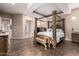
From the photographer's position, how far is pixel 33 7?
2.37m

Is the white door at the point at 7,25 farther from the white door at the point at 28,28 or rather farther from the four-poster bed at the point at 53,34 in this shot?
the four-poster bed at the point at 53,34

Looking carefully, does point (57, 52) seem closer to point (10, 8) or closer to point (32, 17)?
point (32, 17)

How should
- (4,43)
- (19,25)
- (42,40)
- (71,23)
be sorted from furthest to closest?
(42,40) → (71,23) → (19,25) → (4,43)

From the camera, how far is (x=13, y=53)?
7.48ft

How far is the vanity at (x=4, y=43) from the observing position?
219cm

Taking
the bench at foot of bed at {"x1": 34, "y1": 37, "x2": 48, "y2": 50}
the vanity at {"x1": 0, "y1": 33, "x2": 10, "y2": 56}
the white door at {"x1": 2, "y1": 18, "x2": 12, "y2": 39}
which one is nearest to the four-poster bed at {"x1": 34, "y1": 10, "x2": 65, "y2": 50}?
the bench at foot of bed at {"x1": 34, "y1": 37, "x2": 48, "y2": 50}

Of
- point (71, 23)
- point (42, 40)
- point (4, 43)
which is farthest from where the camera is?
point (42, 40)

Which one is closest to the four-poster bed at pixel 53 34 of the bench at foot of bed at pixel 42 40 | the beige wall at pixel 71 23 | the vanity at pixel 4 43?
the bench at foot of bed at pixel 42 40

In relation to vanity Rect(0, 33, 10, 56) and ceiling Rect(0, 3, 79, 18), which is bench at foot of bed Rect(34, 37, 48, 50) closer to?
ceiling Rect(0, 3, 79, 18)

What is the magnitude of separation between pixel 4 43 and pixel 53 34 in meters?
1.53

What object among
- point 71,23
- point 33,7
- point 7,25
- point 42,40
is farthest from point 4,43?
point 71,23

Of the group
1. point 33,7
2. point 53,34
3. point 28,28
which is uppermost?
point 33,7

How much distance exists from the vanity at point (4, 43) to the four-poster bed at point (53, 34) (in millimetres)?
857

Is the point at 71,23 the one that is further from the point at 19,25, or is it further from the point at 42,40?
the point at 19,25
